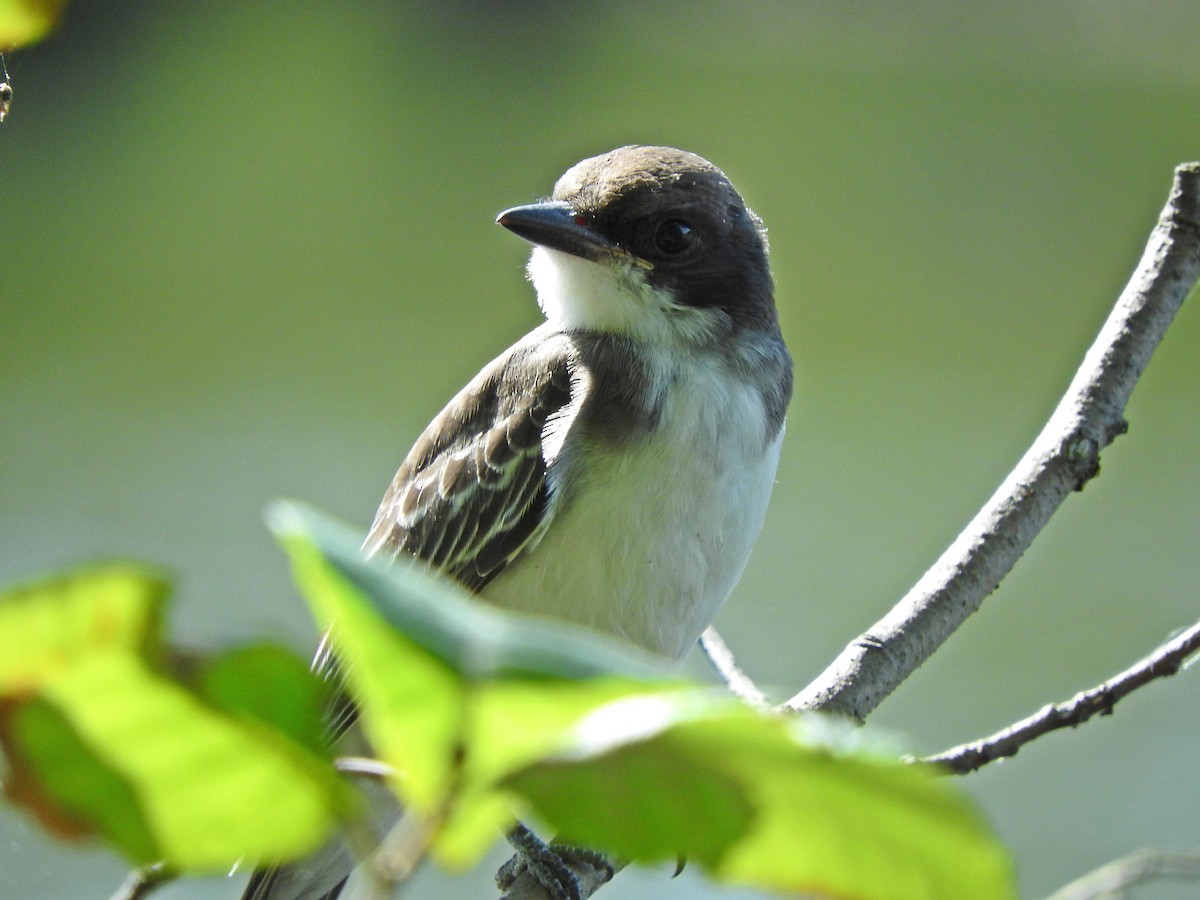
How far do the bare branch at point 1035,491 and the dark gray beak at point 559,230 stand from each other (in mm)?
933

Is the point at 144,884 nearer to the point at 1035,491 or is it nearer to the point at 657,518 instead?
the point at 657,518

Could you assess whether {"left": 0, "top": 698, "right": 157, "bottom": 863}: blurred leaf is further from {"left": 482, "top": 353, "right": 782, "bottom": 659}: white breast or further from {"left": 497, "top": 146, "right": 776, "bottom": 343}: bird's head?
{"left": 497, "top": 146, "right": 776, "bottom": 343}: bird's head

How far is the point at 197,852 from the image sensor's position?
52 cm

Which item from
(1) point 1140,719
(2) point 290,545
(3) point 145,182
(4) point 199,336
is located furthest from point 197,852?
(3) point 145,182

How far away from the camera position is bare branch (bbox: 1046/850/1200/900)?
83cm

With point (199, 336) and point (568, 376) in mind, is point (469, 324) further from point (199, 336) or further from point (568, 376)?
point (568, 376)

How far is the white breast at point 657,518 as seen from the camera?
261cm

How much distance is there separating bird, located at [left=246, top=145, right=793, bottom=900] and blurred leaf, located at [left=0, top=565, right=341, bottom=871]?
6.81 feet

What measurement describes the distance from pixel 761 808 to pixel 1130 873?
47 centimetres

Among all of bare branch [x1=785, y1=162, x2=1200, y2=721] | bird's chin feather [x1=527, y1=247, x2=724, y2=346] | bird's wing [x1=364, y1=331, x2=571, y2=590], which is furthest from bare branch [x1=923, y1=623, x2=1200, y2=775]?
bird's chin feather [x1=527, y1=247, x2=724, y2=346]

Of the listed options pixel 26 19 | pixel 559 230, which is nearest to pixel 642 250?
pixel 559 230

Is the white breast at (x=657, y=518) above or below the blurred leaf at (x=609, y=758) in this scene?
above

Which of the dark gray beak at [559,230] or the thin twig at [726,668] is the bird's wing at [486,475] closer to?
the dark gray beak at [559,230]

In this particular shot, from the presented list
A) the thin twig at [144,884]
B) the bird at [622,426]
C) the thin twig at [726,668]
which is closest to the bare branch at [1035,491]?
the thin twig at [726,668]
